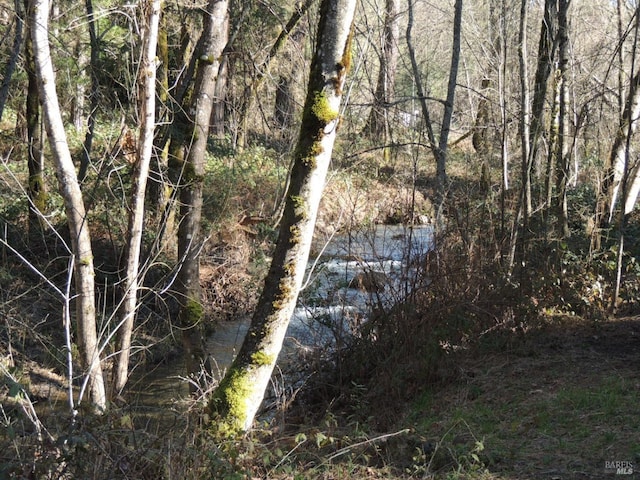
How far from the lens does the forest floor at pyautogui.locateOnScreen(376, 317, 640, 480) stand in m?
5.05

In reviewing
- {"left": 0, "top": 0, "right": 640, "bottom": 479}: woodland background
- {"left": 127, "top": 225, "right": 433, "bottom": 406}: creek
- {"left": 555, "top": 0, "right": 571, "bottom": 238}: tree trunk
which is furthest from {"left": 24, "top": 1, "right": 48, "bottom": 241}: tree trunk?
{"left": 555, "top": 0, "right": 571, "bottom": 238}: tree trunk

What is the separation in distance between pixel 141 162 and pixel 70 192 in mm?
726

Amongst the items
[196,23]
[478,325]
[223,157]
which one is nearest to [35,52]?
[478,325]

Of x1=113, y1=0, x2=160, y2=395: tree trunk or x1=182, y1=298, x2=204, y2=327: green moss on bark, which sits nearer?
x1=113, y1=0, x2=160, y2=395: tree trunk

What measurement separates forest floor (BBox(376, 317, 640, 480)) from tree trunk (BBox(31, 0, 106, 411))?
127 inches

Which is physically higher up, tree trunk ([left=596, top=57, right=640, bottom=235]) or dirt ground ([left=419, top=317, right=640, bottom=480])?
tree trunk ([left=596, top=57, right=640, bottom=235])

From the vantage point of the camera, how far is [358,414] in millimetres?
6961

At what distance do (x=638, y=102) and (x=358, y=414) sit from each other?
6178 mm

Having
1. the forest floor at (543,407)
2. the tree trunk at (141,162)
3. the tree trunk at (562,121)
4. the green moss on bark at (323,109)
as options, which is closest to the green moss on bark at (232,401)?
the tree trunk at (141,162)

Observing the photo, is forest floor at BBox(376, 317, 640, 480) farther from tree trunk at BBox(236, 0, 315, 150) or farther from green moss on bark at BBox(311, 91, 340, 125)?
tree trunk at BBox(236, 0, 315, 150)

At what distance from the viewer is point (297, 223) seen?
506 centimetres

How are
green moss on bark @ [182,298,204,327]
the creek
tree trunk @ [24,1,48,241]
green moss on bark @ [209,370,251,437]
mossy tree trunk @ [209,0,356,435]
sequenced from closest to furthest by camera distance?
mossy tree trunk @ [209,0,356,435] → green moss on bark @ [209,370,251,437] → green moss on bark @ [182,298,204,327] → the creek → tree trunk @ [24,1,48,241]

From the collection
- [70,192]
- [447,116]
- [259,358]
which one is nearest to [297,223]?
[259,358]

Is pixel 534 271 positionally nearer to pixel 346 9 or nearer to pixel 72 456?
pixel 346 9
